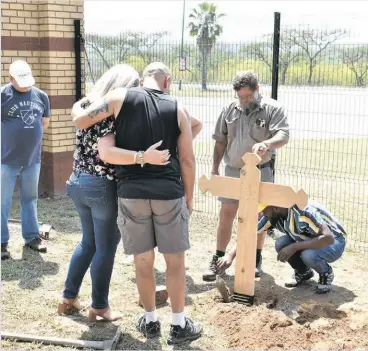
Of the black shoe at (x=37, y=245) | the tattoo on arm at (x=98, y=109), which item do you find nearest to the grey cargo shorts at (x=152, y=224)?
the tattoo on arm at (x=98, y=109)

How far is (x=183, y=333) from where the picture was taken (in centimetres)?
365

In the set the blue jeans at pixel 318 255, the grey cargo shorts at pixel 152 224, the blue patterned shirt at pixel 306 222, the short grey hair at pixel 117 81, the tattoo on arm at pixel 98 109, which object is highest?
the short grey hair at pixel 117 81

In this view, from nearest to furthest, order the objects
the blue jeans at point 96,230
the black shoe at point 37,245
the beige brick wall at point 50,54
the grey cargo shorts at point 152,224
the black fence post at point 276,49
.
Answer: the grey cargo shorts at point 152,224
the blue jeans at point 96,230
the black shoe at point 37,245
the black fence post at point 276,49
the beige brick wall at point 50,54

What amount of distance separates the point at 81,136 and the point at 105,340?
1.30m

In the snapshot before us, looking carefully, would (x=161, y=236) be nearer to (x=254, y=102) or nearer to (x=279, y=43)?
(x=254, y=102)

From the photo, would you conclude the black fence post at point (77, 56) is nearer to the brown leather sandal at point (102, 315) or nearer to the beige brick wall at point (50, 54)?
the beige brick wall at point (50, 54)

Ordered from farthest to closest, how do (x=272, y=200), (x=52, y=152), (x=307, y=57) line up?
(x=52, y=152) < (x=307, y=57) < (x=272, y=200)

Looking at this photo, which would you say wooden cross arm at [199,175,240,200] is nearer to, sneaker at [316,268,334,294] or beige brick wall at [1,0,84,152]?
sneaker at [316,268,334,294]

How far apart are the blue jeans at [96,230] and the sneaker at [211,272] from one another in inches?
46.4

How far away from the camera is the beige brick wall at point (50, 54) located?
735cm

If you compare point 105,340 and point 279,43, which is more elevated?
point 279,43

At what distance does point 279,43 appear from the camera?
242 inches

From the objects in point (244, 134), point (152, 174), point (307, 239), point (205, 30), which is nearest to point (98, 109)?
point (152, 174)

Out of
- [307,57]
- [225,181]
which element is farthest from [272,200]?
[307,57]
